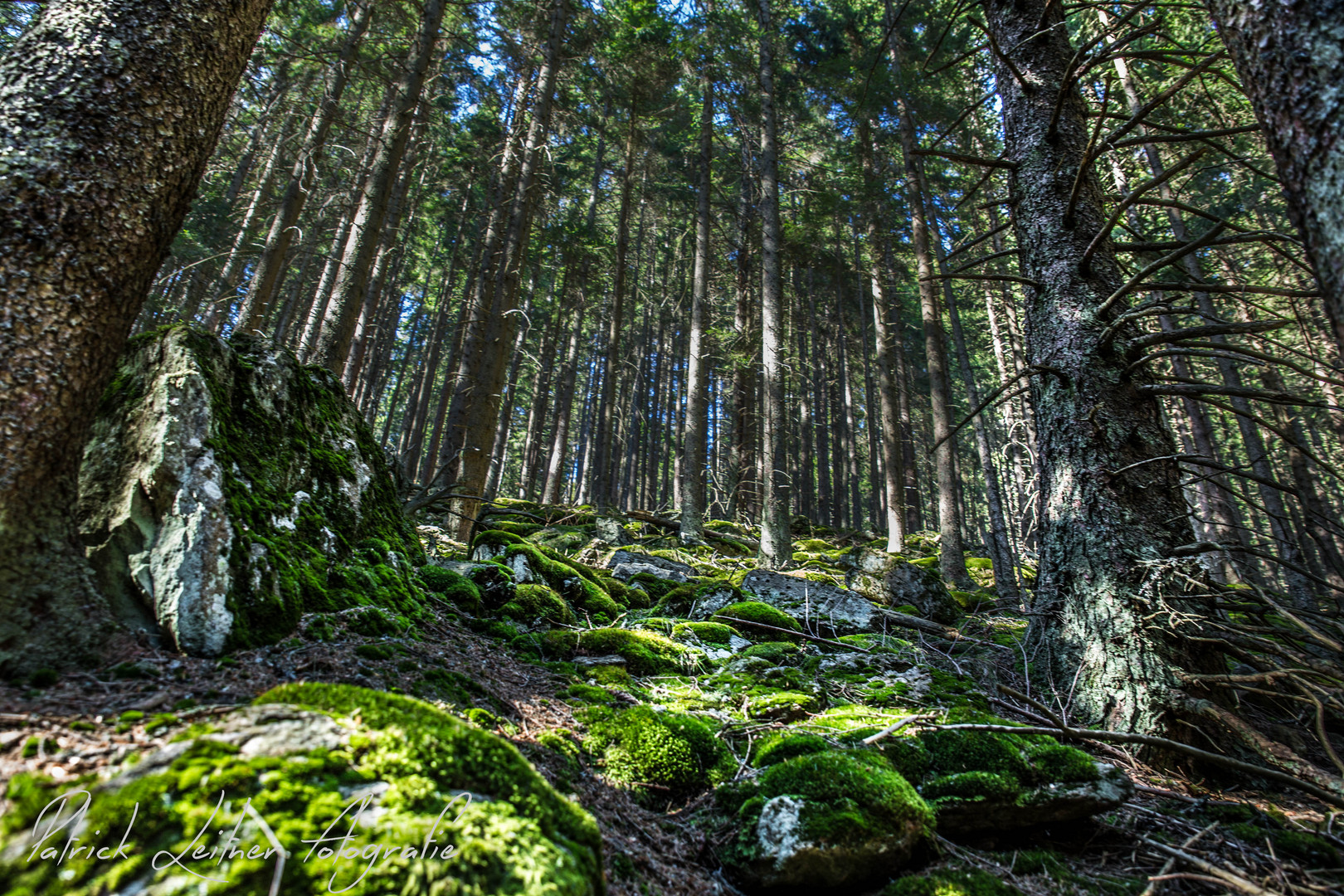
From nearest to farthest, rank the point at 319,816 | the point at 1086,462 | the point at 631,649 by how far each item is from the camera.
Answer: the point at 319,816, the point at 1086,462, the point at 631,649

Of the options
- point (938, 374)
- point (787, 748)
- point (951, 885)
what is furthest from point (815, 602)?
point (938, 374)

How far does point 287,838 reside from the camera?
125cm

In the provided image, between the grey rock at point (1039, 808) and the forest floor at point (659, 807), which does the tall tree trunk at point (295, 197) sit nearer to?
the forest floor at point (659, 807)

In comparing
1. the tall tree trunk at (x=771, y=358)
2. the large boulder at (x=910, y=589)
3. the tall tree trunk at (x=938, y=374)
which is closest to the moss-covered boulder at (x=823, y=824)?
the large boulder at (x=910, y=589)

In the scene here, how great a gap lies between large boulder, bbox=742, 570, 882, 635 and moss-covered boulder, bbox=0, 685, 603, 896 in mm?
4729

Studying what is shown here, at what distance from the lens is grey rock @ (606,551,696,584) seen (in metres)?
7.53

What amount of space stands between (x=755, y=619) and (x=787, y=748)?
2.79 meters

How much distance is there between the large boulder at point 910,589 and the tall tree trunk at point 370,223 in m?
8.10

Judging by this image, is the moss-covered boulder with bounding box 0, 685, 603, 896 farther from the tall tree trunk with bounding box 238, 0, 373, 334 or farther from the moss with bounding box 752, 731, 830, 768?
the tall tree trunk with bounding box 238, 0, 373, 334

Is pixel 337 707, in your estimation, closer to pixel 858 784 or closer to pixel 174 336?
pixel 858 784

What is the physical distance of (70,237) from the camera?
2.09m

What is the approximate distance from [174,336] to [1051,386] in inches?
212
